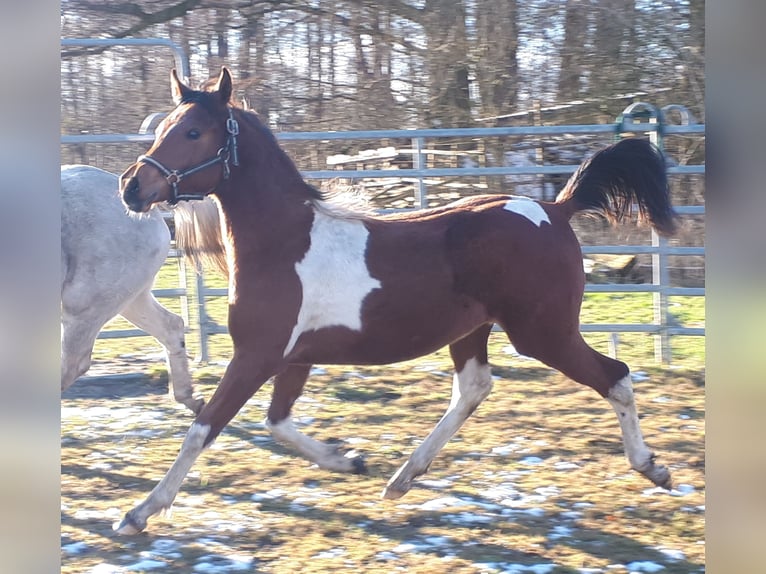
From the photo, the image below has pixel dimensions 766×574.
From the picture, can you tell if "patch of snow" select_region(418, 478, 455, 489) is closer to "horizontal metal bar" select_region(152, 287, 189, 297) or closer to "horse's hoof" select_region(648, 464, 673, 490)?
"horse's hoof" select_region(648, 464, 673, 490)

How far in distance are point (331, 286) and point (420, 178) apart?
6.50 feet

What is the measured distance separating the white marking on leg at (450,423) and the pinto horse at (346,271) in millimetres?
10

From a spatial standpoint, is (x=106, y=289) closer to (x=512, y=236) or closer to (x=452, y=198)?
(x=512, y=236)

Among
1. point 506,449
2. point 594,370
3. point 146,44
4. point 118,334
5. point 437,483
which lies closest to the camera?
point 594,370

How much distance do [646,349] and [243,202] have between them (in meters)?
3.02

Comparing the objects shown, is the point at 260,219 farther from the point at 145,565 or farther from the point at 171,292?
the point at 171,292

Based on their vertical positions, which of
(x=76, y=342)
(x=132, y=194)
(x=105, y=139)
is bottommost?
(x=76, y=342)

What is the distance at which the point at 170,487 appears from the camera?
9.29 feet

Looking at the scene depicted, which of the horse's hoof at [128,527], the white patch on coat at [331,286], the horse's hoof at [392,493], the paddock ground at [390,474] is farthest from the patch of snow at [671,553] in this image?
the horse's hoof at [128,527]

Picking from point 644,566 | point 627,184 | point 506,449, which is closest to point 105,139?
point 506,449

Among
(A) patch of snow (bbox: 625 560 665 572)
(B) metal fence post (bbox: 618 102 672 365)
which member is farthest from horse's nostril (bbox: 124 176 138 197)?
(B) metal fence post (bbox: 618 102 672 365)
